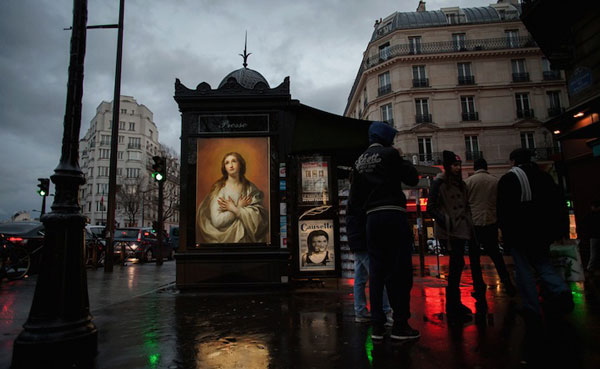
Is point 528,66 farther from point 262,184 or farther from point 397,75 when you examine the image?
point 262,184

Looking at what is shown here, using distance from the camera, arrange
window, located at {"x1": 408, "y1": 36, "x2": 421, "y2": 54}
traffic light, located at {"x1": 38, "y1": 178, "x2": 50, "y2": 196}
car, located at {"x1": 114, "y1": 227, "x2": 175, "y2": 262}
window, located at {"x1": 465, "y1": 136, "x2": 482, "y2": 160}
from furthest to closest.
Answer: window, located at {"x1": 408, "y1": 36, "x2": 421, "y2": 54}
window, located at {"x1": 465, "y1": 136, "x2": 482, "y2": 160}
traffic light, located at {"x1": 38, "y1": 178, "x2": 50, "y2": 196}
car, located at {"x1": 114, "y1": 227, "x2": 175, "y2": 262}

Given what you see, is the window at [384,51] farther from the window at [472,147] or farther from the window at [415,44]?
the window at [472,147]

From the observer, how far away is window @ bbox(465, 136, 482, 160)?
30.8m

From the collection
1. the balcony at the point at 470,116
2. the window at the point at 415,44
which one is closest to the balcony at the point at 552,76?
the balcony at the point at 470,116

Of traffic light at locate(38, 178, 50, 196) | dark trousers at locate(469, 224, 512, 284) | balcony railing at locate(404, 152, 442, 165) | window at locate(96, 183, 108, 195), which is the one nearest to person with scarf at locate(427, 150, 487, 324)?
dark trousers at locate(469, 224, 512, 284)

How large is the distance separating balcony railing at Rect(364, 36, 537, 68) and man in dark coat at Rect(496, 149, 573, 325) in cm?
3179

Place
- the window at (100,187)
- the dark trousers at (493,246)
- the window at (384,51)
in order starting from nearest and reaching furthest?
the dark trousers at (493,246), the window at (384,51), the window at (100,187)

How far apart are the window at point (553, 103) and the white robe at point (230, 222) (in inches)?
1317

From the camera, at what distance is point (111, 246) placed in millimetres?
11227

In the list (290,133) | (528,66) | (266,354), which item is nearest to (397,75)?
(528,66)

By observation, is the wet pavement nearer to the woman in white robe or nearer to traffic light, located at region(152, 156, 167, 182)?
the woman in white robe

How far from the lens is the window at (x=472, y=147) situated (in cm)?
3083

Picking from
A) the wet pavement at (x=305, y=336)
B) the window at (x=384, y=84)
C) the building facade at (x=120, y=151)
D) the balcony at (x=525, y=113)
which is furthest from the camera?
the building facade at (x=120, y=151)

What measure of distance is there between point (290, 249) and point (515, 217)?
393 centimetres
